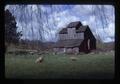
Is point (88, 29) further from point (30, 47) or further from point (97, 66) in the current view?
point (30, 47)

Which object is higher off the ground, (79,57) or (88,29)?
(88,29)

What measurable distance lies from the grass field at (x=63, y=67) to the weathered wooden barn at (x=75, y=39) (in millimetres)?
54

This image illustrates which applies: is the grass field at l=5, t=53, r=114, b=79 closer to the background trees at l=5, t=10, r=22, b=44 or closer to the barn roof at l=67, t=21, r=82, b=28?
the background trees at l=5, t=10, r=22, b=44

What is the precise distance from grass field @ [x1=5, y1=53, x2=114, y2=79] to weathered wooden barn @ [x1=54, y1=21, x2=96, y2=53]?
2.1 inches

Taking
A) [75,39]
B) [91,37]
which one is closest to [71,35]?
[75,39]

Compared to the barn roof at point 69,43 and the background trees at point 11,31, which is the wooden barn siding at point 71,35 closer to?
the barn roof at point 69,43

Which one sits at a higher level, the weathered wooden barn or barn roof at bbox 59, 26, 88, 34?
barn roof at bbox 59, 26, 88, 34

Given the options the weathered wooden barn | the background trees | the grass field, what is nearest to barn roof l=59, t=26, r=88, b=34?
the weathered wooden barn

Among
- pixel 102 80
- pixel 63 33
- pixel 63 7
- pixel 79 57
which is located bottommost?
pixel 102 80

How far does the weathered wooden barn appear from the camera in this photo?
1892 mm

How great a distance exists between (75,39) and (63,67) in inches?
8.8

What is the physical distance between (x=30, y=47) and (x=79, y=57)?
365 mm

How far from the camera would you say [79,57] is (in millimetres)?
1897
